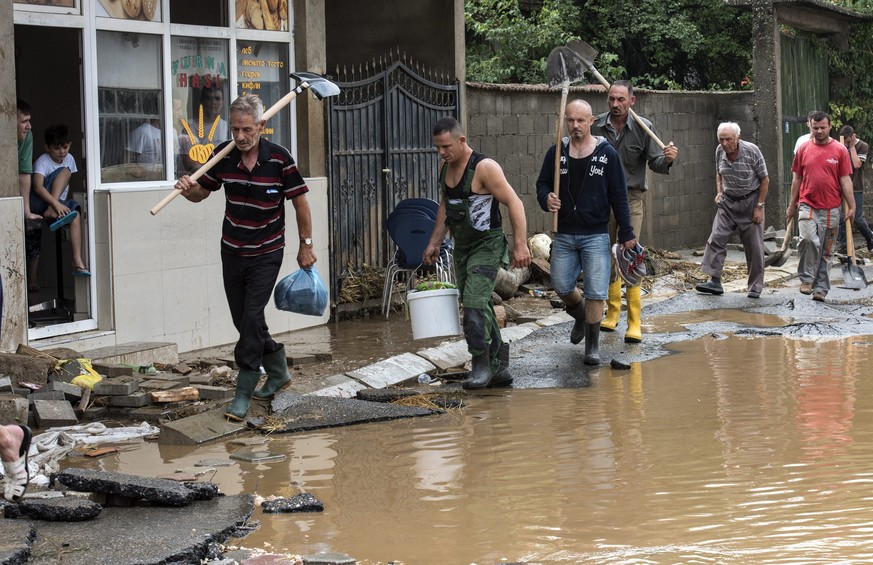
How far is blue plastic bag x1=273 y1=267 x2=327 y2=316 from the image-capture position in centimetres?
822

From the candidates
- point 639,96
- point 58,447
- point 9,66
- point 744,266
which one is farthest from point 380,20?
point 58,447

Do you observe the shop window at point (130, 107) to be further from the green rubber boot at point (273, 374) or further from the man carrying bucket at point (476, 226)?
the man carrying bucket at point (476, 226)

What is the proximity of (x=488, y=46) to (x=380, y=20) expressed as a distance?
8.97 m

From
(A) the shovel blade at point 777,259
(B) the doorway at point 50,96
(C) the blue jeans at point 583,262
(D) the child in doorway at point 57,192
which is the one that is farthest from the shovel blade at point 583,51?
(A) the shovel blade at point 777,259

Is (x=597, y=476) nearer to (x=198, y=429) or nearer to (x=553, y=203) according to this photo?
(x=198, y=429)

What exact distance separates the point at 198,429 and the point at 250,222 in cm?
130

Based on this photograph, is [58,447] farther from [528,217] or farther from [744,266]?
[744,266]

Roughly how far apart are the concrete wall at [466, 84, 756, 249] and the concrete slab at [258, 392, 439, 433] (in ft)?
22.4

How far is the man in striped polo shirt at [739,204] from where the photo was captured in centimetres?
1334

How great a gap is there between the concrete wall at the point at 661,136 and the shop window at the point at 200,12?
406 cm

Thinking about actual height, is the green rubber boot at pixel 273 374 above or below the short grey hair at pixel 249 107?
below

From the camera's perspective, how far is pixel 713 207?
65.2 feet

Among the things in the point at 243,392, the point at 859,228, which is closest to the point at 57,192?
the point at 243,392

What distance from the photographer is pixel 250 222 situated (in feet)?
25.9
